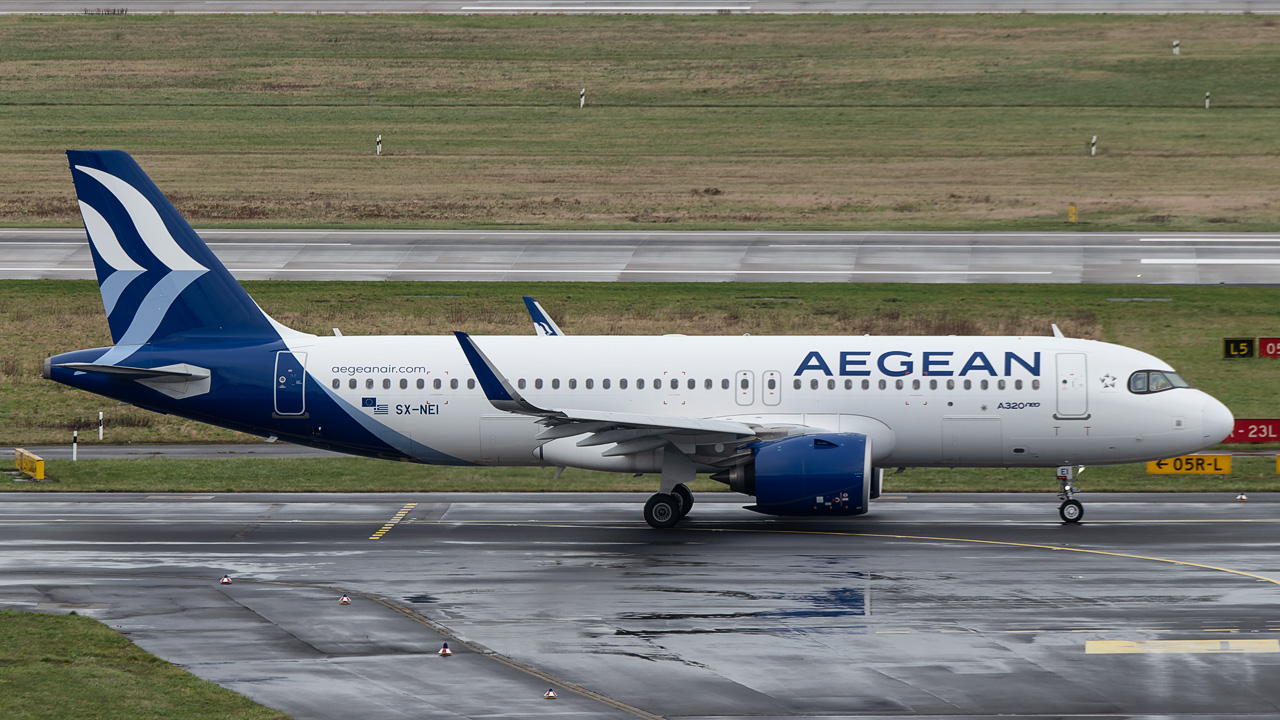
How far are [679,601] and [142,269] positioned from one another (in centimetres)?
1613

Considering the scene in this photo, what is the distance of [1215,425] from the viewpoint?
33.6m

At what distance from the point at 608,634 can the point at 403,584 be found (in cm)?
545

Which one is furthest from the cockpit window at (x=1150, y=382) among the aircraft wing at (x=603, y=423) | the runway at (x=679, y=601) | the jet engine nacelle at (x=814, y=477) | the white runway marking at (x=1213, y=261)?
the white runway marking at (x=1213, y=261)

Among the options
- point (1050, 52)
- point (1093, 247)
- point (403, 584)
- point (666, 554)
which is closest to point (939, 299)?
point (1093, 247)

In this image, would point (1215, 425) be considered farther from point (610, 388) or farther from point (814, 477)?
point (610, 388)

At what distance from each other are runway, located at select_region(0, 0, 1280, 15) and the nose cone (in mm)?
89245

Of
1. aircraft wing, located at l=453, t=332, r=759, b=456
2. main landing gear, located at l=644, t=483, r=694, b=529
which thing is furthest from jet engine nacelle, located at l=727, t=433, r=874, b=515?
main landing gear, located at l=644, t=483, r=694, b=529

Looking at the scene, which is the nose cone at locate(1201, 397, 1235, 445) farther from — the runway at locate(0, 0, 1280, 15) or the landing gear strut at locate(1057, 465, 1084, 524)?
the runway at locate(0, 0, 1280, 15)

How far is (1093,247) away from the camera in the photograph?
64.9 metres

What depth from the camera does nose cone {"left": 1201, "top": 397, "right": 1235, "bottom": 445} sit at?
33594 mm

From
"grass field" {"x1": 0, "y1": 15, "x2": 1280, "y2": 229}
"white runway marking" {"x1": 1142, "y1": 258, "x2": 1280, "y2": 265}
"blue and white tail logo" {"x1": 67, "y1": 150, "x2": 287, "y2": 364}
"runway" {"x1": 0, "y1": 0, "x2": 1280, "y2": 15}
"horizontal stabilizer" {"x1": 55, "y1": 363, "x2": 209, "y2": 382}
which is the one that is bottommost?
"horizontal stabilizer" {"x1": 55, "y1": 363, "x2": 209, "y2": 382}

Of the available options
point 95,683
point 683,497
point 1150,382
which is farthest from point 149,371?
point 1150,382

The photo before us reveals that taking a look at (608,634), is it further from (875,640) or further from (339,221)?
(339,221)

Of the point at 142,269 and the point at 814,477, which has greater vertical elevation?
the point at 142,269
